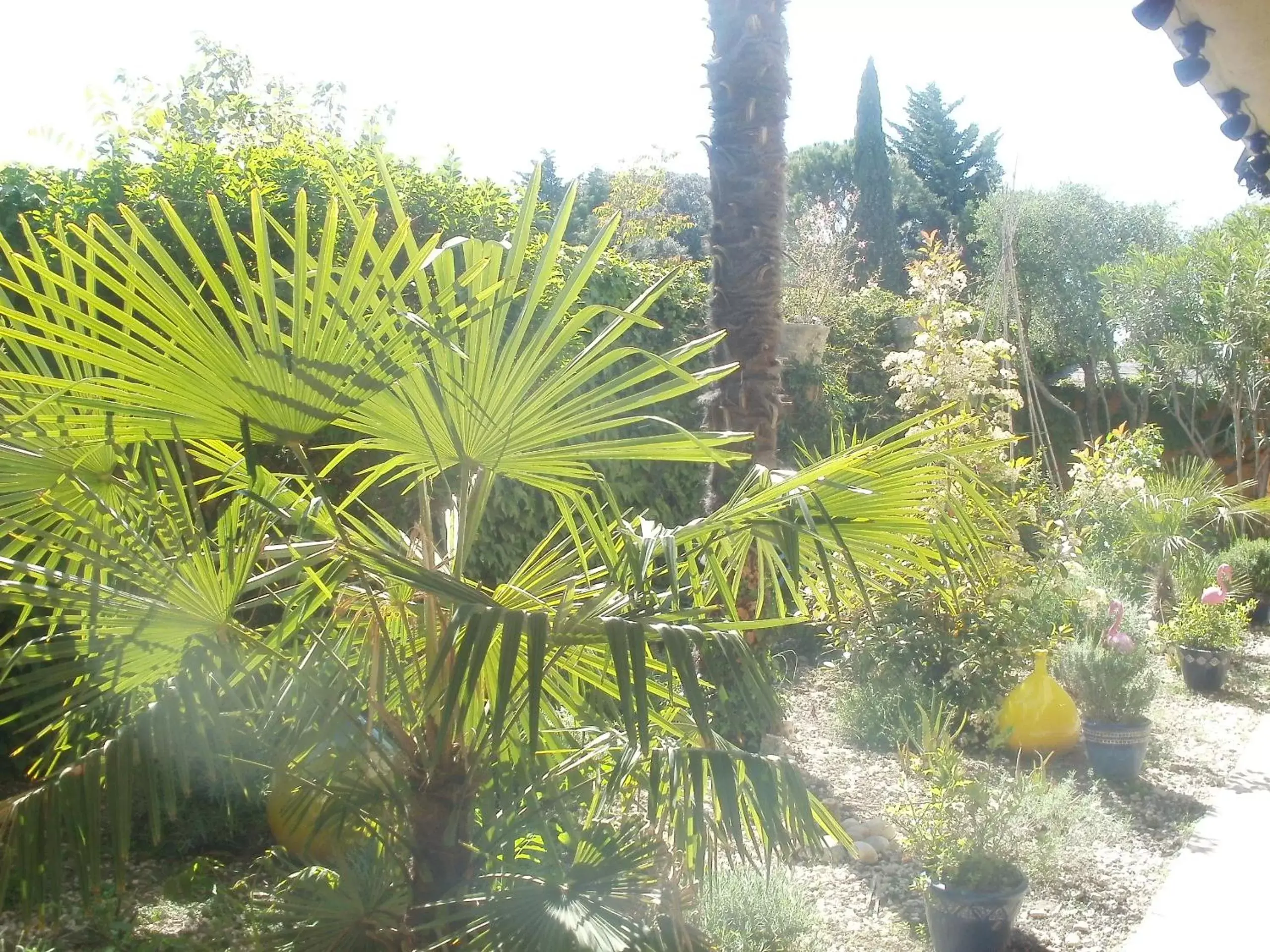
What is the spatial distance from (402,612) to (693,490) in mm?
4161

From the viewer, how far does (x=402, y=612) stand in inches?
96.6

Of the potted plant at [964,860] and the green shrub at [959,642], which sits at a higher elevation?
the green shrub at [959,642]

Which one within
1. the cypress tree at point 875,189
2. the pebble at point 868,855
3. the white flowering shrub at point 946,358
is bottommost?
the pebble at point 868,855

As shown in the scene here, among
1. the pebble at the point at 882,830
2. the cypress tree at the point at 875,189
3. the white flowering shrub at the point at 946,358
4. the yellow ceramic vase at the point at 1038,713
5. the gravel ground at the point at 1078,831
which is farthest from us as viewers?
the cypress tree at the point at 875,189

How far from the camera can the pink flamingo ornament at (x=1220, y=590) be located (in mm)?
7449

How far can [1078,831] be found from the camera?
466 centimetres

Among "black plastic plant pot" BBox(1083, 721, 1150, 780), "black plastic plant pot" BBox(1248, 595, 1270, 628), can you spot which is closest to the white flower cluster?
"black plastic plant pot" BBox(1083, 721, 1150, 780)

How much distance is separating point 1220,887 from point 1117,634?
2013mm

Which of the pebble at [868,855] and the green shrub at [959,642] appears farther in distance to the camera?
the green shrub at [959,642]

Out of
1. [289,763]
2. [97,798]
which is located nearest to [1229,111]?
[289,763]

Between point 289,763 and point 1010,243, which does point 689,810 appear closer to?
point 289,763

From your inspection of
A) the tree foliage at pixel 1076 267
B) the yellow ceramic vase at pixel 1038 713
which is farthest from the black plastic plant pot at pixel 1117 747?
the tree foliage at pixel 1076 267

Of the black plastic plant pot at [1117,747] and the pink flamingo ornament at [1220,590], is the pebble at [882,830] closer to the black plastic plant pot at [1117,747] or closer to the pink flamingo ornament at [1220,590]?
the black plastic plant pot at [1117,747]

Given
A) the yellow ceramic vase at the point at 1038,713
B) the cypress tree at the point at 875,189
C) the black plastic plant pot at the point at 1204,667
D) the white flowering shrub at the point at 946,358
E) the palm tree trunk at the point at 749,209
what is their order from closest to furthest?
the palm tree trunk at the point at 749,209 → the yellow ceramic vase at the point at 1038,713 → the white flowering shrub at the point at 946,358 → the black plastic plant pot at the point at 1204,667 → the cypress tree at the point at 875,189
